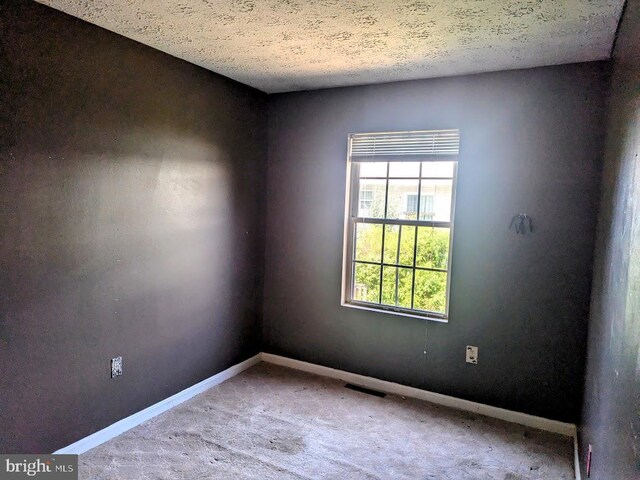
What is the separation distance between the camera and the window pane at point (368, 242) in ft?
11.5

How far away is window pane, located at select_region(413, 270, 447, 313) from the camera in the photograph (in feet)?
10.8

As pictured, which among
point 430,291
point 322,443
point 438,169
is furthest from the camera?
point 430,291

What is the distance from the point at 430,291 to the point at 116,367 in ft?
7.30

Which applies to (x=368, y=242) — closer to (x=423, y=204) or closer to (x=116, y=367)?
(x=423, y=204)

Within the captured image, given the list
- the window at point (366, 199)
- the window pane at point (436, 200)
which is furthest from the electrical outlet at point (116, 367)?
the window pane at point (436, 200)

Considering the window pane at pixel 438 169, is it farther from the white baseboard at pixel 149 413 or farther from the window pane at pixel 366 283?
the white baseboard at pixel 149 413

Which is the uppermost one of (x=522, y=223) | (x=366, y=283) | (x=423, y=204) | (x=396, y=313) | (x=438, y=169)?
(x=438, y=169)

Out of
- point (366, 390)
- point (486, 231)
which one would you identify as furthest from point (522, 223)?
point (366, 390)

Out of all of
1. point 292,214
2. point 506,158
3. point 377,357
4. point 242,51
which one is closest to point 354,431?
point 377,357

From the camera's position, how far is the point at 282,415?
118 inches

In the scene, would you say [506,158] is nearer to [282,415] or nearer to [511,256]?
[511,256]

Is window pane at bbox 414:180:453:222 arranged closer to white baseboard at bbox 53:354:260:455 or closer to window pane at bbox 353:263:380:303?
window pane at bbox 353:263:380:303

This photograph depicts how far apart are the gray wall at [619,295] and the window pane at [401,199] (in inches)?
50.2

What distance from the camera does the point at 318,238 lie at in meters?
3.69
